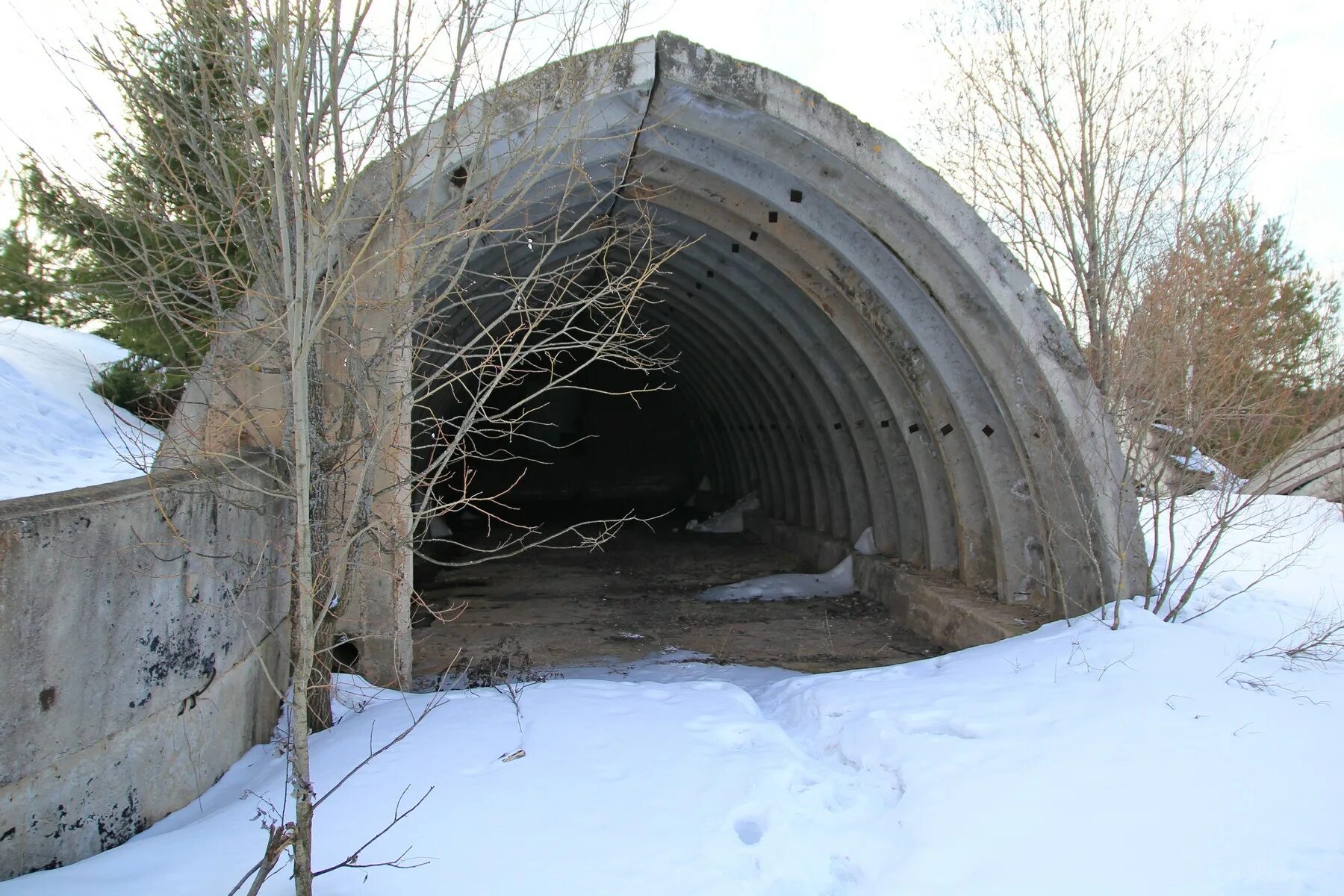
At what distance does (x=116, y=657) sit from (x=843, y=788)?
112 inches

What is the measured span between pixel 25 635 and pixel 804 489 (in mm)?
10293

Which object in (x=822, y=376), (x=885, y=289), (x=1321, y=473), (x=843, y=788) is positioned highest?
(x=885, y=289)

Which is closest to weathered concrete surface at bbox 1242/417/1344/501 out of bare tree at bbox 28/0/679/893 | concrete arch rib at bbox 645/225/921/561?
concrete arch rib at bbox 645/225/921/561

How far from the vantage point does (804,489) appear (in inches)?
487

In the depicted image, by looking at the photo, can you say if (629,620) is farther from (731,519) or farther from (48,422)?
(48,422)

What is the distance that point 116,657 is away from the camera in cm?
320

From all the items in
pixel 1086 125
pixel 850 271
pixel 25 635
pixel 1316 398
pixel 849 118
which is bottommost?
pixel 25 635

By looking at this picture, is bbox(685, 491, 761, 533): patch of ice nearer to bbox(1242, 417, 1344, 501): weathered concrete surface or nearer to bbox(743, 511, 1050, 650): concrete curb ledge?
bbox(743, 511, 1050, 650): concrete curb ledge

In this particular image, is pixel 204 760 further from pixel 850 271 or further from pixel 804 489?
pixel 804 489

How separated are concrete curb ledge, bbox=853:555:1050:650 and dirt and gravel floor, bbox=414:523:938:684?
0.54 ft

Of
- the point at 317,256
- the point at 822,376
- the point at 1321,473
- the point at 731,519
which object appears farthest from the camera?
the point at 731,519

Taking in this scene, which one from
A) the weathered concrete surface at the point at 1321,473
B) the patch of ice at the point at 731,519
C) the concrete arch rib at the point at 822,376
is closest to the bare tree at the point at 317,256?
the concrete arch rib at the point at 822,376

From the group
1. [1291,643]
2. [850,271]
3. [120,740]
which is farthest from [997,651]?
[120,740]

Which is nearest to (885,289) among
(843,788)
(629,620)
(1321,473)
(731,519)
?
(629,620)
